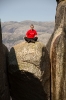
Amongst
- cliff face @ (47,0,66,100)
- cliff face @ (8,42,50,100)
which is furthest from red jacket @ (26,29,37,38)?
cliff face @ (47,0,66,100)

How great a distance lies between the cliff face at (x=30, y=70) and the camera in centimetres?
1820

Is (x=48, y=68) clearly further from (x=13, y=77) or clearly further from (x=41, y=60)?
(x=13, y=77)

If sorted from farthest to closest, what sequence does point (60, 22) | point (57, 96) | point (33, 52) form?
1. point (60, 22)
2. point (57, 96)
3. point (33, 52)

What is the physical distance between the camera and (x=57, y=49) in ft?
63.4

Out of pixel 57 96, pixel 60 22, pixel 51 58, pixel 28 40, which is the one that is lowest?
pixel 57 96

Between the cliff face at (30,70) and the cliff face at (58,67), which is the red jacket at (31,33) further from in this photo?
the cliff face at (58,67)

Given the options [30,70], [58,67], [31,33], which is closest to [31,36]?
[31,33]

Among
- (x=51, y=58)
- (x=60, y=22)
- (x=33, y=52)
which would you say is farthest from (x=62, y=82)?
(x=60, y=22)

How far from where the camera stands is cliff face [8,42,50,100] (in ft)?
59.7

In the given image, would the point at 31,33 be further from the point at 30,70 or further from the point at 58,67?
the point at 58,67

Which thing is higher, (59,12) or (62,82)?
(59,12)

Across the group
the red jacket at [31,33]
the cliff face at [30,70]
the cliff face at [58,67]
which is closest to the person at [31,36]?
the red jacket at [31,33]

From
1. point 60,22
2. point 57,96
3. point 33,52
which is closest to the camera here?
point 33,52

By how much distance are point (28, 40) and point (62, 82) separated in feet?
14.2
